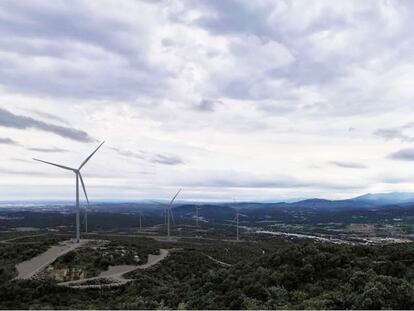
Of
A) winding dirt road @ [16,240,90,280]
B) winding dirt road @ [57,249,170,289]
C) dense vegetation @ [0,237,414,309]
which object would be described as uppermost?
dense vegetation @ [0,237,414,309]

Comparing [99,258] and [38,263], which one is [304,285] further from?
[38,263]

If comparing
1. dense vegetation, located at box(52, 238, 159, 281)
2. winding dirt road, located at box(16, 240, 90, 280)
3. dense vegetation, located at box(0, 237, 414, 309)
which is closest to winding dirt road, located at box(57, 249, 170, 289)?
dense vegetation, located at box(52, 238, 159, 281)

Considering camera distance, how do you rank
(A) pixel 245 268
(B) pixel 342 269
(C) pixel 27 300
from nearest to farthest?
Answer: 1. (B) pixel 342 269
2. (A) pixel 245 268
3. (C) pixel 27 300

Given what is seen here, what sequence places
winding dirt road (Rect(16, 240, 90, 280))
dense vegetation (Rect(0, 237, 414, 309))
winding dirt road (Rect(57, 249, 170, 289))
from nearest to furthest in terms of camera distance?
dense vegetation (Rect(0, 237, 414, 309))
winding dirt road (Rect(57, 249, 170, 289))
winding dirt road (Rect(16, 240, 90, 280))

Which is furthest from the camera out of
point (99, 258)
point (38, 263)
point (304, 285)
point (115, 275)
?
point (99, 258)

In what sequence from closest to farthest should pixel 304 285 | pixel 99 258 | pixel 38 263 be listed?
pixel 304 285 < pixel 38 263 < pixel 99 258

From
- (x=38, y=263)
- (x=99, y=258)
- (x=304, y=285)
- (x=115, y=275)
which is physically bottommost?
(x=115, y=275)

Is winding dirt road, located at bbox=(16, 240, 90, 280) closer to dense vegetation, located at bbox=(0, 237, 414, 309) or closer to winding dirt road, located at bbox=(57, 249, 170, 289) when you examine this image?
winding dirt road, located at bbox=(57, 249, 170, 289)

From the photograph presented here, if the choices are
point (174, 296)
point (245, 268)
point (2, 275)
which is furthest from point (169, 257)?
point (174, 296)

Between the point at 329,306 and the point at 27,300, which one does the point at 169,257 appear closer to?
the point at 27,300

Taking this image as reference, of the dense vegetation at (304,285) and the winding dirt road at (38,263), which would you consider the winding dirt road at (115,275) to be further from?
the dense vegetation at (304,285)

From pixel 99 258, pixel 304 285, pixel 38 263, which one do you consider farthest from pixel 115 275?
pixel 304 285
